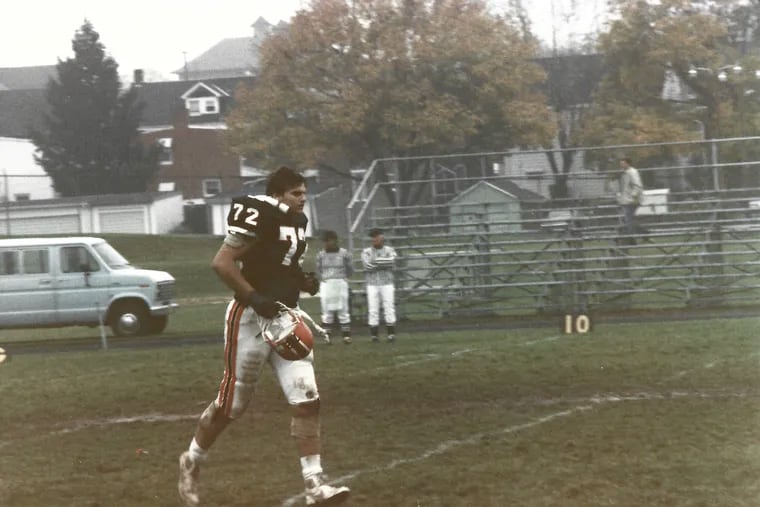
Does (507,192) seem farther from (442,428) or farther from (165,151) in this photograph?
(442,428)

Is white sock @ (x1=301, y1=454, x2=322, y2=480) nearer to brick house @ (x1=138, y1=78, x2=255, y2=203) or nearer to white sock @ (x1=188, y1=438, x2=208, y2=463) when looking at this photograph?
white sock @ (x1=188, y1=438, x2=208, y2=463)

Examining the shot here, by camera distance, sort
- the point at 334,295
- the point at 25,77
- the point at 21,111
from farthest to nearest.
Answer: the point at 25,77 → the point at 21,111 → the point at 334,295

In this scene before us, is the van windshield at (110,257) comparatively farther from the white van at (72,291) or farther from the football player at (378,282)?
the football player at (378,282)

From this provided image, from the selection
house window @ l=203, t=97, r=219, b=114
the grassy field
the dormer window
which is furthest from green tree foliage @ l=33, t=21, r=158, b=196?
the grassy field

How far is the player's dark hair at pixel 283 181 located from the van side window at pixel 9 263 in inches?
664

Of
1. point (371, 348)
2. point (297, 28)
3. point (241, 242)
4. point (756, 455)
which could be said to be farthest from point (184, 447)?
point (297, 28)

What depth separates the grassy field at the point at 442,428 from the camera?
24.0ft

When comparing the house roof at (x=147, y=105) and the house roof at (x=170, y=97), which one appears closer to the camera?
the house roof at (x=147, y=105)

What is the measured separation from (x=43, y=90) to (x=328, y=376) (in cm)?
2123

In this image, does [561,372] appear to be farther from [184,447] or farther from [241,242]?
[241,242]

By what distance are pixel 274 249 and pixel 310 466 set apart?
4.07ft

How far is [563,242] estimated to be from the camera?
23.2m

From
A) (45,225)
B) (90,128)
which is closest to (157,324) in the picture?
(90,128)

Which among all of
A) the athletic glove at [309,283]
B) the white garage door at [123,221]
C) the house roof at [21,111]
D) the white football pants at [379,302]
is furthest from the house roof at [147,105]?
the athletic glove at [309,283]
